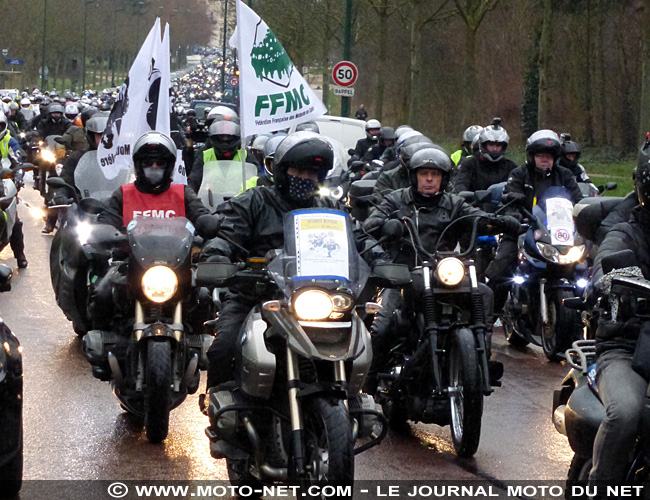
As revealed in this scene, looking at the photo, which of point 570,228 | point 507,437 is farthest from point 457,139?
point 507,437

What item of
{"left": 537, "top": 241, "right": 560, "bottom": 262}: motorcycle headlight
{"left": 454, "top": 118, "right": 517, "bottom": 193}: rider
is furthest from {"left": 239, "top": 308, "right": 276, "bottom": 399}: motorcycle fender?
{"left": 454, "top": 118, "right": 517, "bottom": 193}: rider

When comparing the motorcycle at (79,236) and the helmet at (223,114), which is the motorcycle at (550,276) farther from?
the helmet at (223,114)

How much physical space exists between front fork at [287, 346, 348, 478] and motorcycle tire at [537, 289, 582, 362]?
4846 mm

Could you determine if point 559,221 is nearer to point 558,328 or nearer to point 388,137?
point 558,328

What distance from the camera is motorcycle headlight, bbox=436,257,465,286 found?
692 centimetres

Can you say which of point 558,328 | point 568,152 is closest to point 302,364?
point 558,328

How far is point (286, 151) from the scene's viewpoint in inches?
223

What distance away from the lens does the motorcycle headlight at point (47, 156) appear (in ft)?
68.3

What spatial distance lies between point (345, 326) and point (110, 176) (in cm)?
464

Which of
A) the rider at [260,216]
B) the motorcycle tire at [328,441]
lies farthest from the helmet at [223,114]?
the motorcycle tire at [328,441]

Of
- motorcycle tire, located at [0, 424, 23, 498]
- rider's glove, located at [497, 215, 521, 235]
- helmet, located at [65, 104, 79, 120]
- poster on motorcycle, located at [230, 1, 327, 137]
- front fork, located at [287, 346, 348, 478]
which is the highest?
helmet, located at [65, 104, 79, 120]

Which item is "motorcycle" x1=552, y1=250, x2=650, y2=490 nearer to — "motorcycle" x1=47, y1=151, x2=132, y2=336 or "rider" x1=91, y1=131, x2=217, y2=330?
"rider" x1=91, y1=131, x2=217, y2=330

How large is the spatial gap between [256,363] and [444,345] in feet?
7.08

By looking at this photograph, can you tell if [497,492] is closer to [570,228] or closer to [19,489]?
[19,489]
